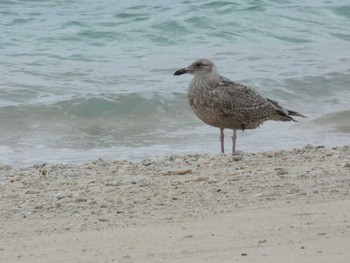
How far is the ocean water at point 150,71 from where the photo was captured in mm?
11797

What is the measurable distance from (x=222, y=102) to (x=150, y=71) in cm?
660

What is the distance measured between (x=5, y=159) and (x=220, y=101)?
2.47 meters

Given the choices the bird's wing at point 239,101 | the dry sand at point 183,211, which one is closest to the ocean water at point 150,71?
the bird's wing at point 239,101

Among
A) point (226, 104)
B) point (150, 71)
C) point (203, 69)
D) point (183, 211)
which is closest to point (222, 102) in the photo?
point (226, 104)

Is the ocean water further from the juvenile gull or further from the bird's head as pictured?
the bird's head

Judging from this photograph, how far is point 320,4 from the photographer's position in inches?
937

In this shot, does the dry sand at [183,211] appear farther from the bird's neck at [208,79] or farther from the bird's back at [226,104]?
the bird's neck at [208,79]

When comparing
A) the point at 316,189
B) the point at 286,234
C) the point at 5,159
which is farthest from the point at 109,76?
the point at 286,234

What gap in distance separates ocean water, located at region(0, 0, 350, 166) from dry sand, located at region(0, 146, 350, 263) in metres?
2.34

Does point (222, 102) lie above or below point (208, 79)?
below

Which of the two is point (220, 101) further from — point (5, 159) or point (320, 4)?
point (320, 4)

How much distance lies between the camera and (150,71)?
1631 centimetres

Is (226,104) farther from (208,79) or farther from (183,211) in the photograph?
(183,211)

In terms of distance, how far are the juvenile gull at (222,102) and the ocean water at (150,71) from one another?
97cm
